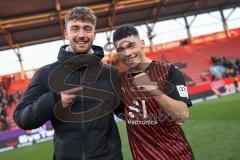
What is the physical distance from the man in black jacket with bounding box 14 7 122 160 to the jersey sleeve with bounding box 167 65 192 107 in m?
0.55

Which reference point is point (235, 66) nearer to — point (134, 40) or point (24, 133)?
point (24, 133)

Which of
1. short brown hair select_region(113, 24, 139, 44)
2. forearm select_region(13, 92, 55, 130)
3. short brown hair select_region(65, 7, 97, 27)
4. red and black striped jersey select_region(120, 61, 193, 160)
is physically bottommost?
red and black striped jersey select_region(120, 61, 193, 160)

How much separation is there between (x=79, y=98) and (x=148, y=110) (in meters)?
0.66

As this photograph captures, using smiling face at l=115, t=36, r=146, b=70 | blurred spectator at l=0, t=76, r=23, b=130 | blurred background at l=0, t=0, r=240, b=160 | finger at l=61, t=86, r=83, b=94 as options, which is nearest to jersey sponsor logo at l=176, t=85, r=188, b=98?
smiling face at l=115, t=36, r=146, b=70

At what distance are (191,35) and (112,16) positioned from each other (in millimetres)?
10762

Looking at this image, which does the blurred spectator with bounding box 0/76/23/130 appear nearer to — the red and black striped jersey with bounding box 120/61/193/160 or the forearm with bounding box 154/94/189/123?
the red and black striped jersey with bounding box 120/61/193/160

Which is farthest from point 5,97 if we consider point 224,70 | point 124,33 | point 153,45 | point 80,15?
point 80,15

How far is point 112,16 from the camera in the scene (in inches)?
968

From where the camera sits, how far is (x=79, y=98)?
102 inches

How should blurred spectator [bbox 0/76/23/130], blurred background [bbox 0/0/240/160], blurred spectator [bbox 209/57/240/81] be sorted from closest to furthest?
blurred background [bbox 0/0/240/160], blurred spectator [bbox 0/76/23/130], blurred spectator [bbox 209/57/240/81]

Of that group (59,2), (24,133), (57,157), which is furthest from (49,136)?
(57,157)

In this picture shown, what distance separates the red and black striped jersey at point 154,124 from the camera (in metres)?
2.82

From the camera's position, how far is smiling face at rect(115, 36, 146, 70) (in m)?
2.81

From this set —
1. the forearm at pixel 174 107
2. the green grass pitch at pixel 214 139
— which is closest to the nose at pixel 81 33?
the forearm at pixel 174 107
